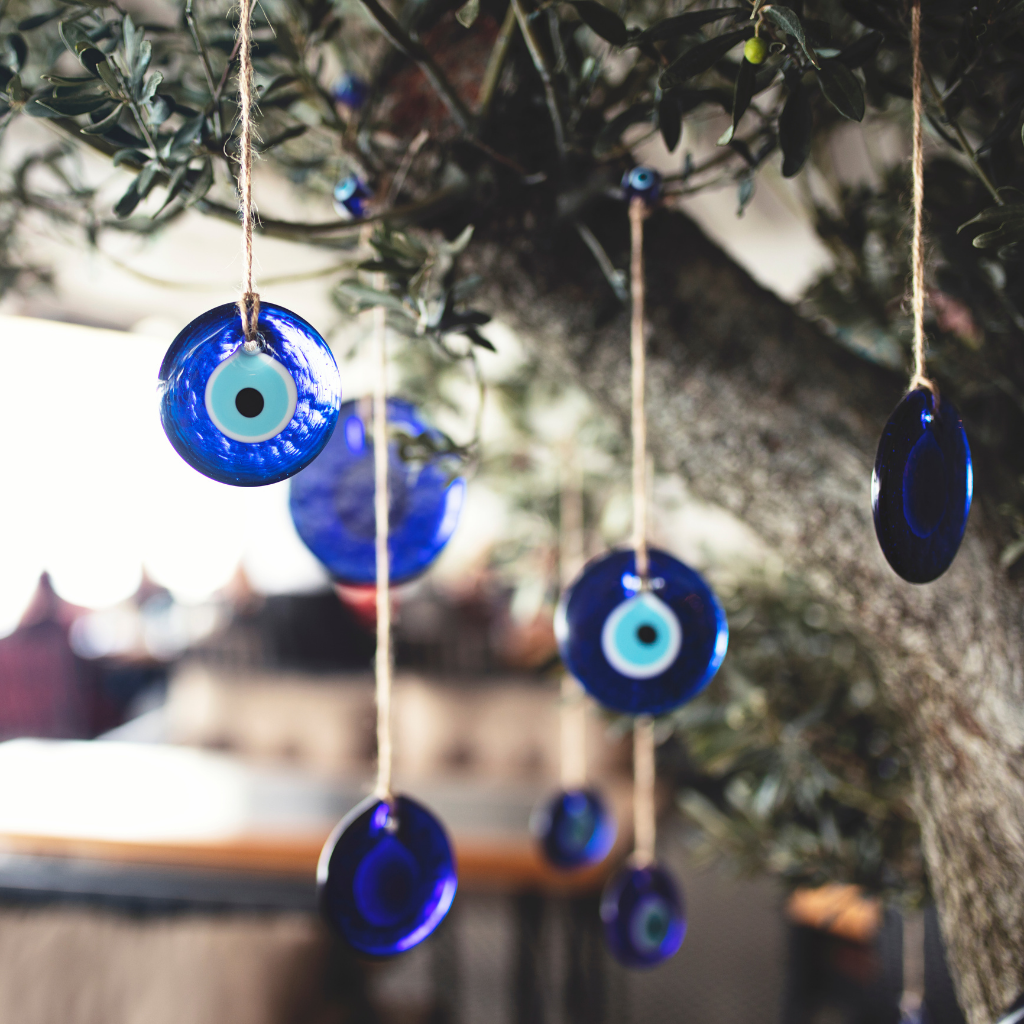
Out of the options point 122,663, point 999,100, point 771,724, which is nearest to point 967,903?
point 771,724

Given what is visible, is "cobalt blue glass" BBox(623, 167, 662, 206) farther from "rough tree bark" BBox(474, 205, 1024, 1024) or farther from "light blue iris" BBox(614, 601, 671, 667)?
"light blue iris" BBox(614, 601, 671, 667)

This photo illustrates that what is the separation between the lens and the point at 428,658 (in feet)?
14.6

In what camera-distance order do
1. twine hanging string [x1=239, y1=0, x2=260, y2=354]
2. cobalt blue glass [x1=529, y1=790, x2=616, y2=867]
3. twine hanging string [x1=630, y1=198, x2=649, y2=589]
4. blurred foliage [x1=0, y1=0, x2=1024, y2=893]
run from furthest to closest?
cobalt blue glass [x1=529, y1=790, x2=616, y2=867] < twine hanging string [x1=630, y1=198, x2=649, y2=589] < blurred foliage [x1=0, y1=0, x2=1024, y2=893] < twine hanging string [x1=239, y1=0, x2=260, y2=354]

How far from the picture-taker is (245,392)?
16.3 inches

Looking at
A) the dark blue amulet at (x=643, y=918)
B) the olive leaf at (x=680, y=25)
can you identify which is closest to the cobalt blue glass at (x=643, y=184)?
the olive leaf at (x=680, y=25)

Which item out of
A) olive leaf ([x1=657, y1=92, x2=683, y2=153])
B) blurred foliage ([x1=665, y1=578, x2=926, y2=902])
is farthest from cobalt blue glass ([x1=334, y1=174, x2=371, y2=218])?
blurred foliage ([x1=665, y1=578, x2=926, y2=902])

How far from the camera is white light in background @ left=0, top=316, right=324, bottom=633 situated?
3492mm

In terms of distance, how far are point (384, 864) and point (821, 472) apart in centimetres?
51

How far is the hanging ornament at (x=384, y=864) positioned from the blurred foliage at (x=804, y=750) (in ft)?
1.69

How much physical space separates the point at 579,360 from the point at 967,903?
599mm

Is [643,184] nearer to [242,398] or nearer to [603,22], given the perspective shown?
[603,22]

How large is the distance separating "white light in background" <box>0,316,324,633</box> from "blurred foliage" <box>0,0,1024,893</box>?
2804mm

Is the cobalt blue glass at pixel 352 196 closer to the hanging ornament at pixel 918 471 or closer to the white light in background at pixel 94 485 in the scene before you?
the hanging ornament at pixel 918 471

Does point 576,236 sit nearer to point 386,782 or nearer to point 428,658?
point 386,782
